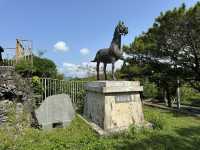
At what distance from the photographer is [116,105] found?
316 inches

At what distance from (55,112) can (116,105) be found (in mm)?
2153

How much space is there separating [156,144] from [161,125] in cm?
171

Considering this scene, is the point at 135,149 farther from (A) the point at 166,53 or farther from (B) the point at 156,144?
(A) the point at 166,53

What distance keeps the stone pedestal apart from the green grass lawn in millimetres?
444

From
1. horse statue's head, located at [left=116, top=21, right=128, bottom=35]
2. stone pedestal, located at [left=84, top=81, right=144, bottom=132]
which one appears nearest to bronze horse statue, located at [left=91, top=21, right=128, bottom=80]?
horse statue's head, located at [left=116, top=21, right=128, bottom=35]

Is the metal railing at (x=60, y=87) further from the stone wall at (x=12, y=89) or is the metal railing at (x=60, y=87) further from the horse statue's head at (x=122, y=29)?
the horse statue's head at (x=122, y=29)

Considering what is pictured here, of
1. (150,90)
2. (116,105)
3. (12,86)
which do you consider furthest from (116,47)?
(150,90)

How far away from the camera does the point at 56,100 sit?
8.78 m

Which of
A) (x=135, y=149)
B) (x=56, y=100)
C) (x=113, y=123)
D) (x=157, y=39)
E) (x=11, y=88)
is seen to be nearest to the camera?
(x=135, y=149)

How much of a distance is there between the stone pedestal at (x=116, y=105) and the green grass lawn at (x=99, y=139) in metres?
0.44

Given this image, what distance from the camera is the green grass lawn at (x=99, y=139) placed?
256 inches

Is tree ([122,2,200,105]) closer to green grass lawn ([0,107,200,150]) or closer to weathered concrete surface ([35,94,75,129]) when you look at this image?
green grass lawn ([0,107,200,150])

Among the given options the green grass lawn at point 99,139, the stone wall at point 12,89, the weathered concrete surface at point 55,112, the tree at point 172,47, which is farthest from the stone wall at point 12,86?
the tree at point 172,47

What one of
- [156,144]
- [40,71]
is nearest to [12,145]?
[156,144]
